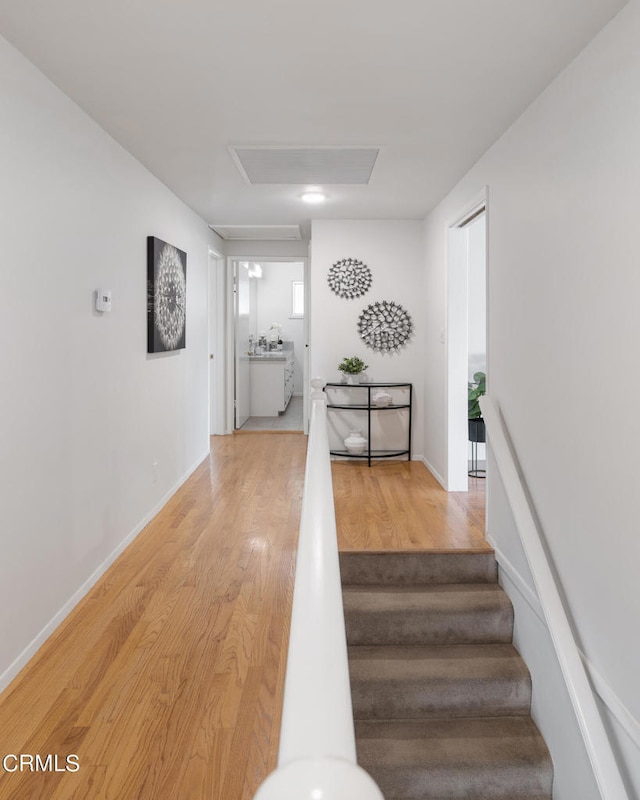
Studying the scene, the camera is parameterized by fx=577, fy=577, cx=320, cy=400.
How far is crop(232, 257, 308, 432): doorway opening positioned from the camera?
7.26 metres

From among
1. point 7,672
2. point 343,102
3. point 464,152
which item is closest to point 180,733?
point 7,672

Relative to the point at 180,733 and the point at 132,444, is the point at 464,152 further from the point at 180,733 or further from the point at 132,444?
the point at 180,733

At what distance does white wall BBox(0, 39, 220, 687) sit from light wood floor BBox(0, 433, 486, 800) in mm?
205

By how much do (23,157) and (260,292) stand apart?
901 centimetres

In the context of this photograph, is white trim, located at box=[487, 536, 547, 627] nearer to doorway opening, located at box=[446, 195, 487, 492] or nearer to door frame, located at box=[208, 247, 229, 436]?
doorway opening, located at box=[446, 195, 487, 492]

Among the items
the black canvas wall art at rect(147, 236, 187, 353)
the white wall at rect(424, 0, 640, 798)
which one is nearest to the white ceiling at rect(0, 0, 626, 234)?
the white wall at rect(424, 0, 640, 798)

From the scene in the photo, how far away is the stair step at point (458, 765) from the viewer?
97.3 inches

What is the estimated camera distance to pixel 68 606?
2.68 metres

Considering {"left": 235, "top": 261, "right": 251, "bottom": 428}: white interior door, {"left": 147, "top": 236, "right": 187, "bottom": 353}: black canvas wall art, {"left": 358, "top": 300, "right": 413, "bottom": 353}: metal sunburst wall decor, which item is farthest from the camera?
{"left": 235, "top": 261, "right": 251, "bottom": 428}: white interior door

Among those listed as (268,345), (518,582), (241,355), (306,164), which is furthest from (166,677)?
(268,345)

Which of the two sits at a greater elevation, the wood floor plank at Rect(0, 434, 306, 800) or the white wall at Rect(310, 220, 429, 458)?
the white wall at Rect(310, 220, 429, 458)

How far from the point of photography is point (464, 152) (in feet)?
10.9

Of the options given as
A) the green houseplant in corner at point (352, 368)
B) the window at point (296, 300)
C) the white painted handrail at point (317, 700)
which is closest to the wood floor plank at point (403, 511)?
the green houseplant in corner at point (352, 368)

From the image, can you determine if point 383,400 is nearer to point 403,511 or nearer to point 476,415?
point 476,415
